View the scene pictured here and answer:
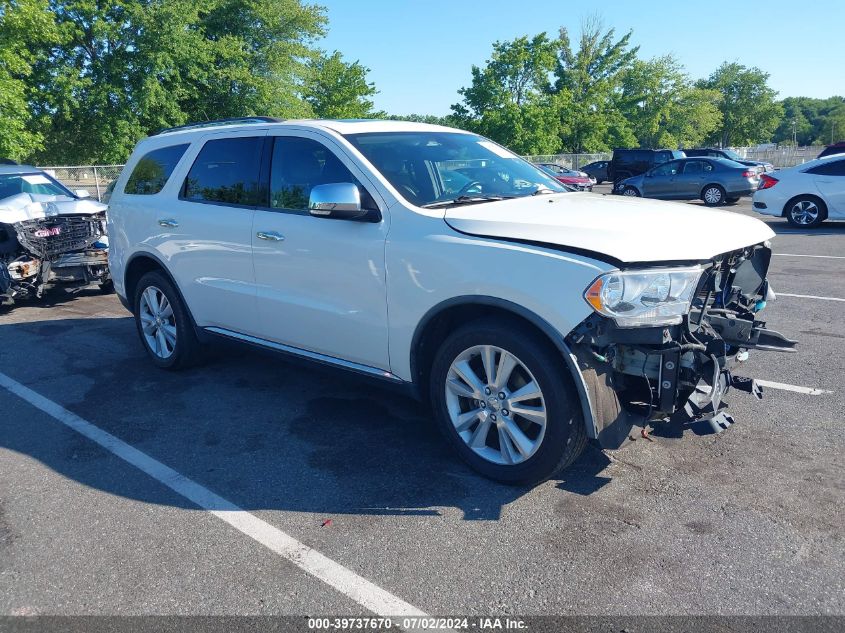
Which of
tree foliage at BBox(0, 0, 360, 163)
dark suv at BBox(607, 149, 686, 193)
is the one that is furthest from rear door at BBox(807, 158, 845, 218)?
tree foliage at BBox(0, 0, 360, 163)

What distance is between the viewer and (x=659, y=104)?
60.4 meters

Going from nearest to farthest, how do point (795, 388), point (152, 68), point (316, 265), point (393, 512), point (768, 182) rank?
point (393, 512) → point (316, 265) → point (795, 388) → point (768, 182) → point (152, 68)

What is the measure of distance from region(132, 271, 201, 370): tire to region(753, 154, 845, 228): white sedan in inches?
511

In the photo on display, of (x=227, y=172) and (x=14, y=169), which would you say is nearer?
(x=227, y=172)

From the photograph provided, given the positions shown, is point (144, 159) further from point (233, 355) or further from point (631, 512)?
point (631, 512)

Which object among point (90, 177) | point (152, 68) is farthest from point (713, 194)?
point (152, 68)

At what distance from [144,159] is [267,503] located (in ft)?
12.3

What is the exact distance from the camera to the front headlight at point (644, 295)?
10.3ft

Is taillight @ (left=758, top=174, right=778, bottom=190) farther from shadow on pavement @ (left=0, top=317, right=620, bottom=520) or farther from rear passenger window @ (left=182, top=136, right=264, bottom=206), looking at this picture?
rear passenger window @ (left=182, top=136, right=264, bottom=206)

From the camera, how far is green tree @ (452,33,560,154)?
46969mm

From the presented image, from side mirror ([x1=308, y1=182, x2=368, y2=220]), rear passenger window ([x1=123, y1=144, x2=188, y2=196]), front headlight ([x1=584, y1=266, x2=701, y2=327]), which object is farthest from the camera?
rear passenger window ([x1=123, y1=144, x2=188, y2=196])

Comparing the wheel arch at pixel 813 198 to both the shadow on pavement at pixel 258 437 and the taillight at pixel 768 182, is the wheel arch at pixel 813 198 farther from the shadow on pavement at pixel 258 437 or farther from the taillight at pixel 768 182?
the shadow on pavement at pixel 258 437

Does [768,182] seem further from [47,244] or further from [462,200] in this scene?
[47,244]

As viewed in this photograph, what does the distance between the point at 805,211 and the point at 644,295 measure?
13036 millimetres
